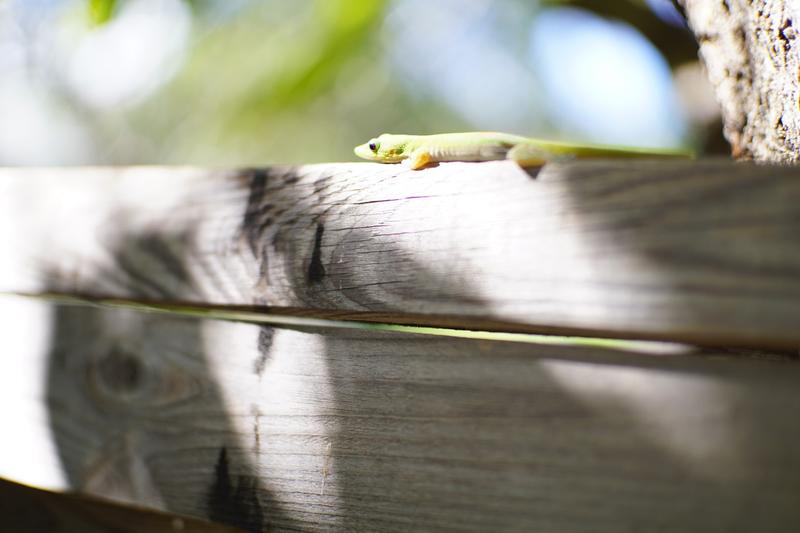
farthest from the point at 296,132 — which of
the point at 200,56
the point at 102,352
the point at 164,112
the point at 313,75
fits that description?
the point at 102,352

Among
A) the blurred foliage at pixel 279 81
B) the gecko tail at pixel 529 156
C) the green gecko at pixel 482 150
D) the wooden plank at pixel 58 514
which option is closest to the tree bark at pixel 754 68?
the green gecko at pixel 482 150

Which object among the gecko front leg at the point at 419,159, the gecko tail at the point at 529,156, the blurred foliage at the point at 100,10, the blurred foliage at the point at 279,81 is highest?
the blurred foliage at the point at 100,10

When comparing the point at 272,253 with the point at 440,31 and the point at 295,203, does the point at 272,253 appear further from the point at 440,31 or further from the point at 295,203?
the point at 440,31

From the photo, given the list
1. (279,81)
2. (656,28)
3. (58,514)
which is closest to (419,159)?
(58,514)

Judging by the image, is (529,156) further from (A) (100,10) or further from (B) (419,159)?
(A) (100,10)

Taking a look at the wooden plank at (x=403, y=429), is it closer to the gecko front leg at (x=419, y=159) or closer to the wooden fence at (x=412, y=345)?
the wooden fence at (x=412, y=345)

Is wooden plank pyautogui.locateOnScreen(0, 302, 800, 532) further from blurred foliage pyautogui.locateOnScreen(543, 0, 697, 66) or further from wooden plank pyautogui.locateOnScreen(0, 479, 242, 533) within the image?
blurred foliage pyautogui.locateOnScreen(543, 0, 697, 66)

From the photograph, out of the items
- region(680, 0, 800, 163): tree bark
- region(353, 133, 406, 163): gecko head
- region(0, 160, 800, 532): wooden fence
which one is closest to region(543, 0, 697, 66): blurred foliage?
region(680, 0, 800, 163): tree bark
